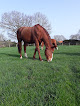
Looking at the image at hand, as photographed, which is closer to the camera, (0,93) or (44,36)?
(0,93)

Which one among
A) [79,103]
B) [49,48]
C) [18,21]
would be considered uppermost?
[18,21]

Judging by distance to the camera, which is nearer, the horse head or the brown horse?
the horse head

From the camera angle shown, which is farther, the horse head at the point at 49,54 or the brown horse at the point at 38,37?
the brown horse at the point at 38,37

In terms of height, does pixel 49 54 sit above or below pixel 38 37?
below

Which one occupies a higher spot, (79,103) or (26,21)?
(26,21)

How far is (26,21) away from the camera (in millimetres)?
32281

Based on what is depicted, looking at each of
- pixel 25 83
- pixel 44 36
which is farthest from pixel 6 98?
pixel 44 36

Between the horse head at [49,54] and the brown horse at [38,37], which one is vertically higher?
the brown horse at [38,37]

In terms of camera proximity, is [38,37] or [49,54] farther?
[38,37]

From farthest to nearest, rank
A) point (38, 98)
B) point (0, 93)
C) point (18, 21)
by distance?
point (18, 21)
point (0, 93)
point (38, 98)

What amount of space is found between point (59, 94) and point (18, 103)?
0.69 meters

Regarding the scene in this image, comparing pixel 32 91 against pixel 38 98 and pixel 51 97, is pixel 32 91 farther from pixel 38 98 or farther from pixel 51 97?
pixel 51 97

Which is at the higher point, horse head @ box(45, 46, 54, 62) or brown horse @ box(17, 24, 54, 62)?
brown horse @ box(17, 24, 54, 62)

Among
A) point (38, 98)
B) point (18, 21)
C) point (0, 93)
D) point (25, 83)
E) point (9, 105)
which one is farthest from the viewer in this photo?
point (18, 21)
